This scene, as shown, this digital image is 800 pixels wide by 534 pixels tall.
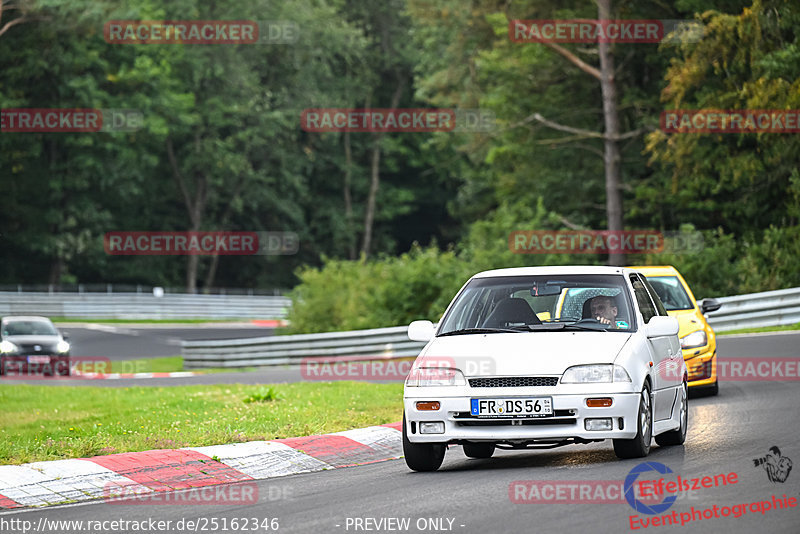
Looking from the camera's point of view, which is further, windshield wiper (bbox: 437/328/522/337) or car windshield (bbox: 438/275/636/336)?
car windshield (bbox: 438/275/636/336)

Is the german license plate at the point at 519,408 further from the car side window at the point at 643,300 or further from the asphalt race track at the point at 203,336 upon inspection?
the asphalt race track at the point at 203,336

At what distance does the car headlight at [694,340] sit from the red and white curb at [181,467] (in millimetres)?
4999

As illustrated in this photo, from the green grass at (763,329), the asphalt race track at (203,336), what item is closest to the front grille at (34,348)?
the asphalt race track at (203,336)

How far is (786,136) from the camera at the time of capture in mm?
34625

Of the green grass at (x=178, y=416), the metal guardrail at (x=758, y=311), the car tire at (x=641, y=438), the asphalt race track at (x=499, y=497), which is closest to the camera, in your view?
the asphalt race track at (x=499, y=497)

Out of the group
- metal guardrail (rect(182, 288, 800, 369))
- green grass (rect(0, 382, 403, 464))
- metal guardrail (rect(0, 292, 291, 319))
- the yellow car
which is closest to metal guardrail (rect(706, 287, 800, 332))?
metal guardrail (rect(182, 288, 800, 369))

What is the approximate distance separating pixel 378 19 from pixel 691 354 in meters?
66.4

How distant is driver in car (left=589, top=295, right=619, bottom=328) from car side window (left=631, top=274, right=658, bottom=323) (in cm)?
27

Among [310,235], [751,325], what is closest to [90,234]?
[310,235]

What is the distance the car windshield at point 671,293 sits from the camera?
17.1 meters

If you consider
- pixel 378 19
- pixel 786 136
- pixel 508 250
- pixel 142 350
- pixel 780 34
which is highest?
pixel 378 19

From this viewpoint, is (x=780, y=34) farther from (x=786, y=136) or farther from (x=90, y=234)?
(x=90, y=234)

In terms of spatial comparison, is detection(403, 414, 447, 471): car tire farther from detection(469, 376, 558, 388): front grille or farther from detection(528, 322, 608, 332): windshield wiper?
detection(528, 322, 608, 332): windshield wiper

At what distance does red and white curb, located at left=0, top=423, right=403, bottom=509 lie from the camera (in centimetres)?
979
